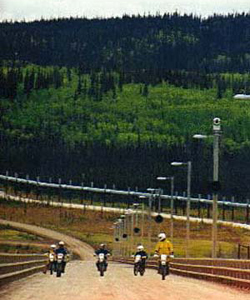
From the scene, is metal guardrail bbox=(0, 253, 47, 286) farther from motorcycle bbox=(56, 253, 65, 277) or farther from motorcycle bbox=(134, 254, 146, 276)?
motorcycle bbox=(134, 254, 146, 276)

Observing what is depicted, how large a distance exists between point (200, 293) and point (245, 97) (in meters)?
10.9

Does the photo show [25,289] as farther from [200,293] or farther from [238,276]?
[238,276]

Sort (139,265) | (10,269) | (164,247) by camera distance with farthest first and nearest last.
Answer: (139,265)
(164,247)
(10,269)

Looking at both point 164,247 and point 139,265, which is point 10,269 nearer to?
point 164,247

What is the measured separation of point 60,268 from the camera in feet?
245

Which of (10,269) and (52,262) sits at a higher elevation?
(52,262)

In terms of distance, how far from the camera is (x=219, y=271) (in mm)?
71750

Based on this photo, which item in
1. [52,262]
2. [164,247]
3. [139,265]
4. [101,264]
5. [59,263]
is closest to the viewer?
[164,247]

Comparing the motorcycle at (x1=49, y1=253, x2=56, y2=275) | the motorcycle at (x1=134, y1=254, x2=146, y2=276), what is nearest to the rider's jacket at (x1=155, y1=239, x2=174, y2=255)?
the motorcycle at (x1=49, y1=253, x2=56, y2=275)

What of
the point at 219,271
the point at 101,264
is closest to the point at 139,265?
the point at 101,264

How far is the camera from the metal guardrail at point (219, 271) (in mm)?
61656

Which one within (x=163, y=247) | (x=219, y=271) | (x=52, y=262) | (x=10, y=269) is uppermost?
(x=163, y=247)

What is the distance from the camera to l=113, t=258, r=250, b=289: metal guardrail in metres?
61.7

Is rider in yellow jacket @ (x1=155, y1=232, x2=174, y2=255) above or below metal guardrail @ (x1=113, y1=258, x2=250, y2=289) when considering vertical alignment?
above
